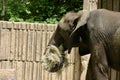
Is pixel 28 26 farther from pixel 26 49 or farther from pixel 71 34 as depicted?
pixel 71 34

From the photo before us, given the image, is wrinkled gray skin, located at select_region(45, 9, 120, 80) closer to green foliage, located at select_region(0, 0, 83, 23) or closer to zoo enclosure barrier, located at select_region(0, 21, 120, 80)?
zoo enclosure barrier, located at select_region(0, 21, 120, 80)

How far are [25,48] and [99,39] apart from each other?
12.8 ft

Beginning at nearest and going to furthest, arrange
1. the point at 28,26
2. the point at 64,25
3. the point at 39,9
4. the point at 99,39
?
the point at 99,39, the point at 64,25, the point at 28,26, the point at 39,9

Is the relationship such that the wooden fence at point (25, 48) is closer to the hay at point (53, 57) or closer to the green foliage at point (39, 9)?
the hay at point (53, 57)

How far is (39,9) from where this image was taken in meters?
11.7

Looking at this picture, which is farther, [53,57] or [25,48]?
[25,48]

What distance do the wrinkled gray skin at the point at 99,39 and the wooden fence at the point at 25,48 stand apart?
364cm

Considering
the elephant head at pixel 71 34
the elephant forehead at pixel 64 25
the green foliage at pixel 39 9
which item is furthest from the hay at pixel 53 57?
the green foliage at pixel 39 9

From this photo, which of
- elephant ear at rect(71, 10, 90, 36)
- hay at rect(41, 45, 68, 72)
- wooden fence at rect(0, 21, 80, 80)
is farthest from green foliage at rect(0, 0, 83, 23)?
elephant ear at rect(71, 10, 90, 36)

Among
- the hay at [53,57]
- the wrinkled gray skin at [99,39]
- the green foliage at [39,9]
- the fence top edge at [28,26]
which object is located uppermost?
the wrinkled gray skin at [99,39]

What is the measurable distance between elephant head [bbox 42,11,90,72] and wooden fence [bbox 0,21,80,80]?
3.50 m

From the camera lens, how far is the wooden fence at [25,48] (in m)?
6.79

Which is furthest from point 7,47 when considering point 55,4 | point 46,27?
point 55,4

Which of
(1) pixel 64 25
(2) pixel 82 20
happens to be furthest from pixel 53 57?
(2) pixel 82 20
